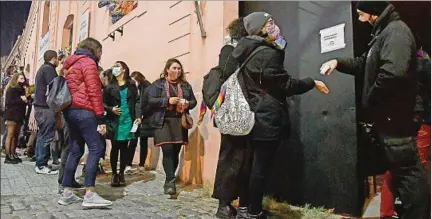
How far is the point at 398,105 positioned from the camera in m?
1.84

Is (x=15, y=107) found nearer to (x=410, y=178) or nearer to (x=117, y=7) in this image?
(x=117, y=7)

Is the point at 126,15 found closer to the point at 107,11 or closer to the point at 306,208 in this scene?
the point at 107,11

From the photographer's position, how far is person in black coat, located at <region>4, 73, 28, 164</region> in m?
2.24

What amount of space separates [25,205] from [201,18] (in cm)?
225

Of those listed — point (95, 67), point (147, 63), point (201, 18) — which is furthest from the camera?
point (147, 63)

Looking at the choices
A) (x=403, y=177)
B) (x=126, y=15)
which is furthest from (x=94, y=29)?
(x=403, y=177)

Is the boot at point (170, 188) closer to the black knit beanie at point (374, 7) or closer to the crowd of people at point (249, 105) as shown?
the crowd of people at point (249, 105)

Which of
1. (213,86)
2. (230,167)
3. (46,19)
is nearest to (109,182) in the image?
(213,86)

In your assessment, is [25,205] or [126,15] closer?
[25,205]

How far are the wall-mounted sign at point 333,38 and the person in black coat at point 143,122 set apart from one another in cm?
144

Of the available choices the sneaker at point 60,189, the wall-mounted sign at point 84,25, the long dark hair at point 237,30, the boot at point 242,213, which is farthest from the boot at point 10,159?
the long dark hair at point 237,30

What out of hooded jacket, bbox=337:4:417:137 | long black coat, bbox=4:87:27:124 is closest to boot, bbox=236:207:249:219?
hooded jacket, bbox=337:4:417:137

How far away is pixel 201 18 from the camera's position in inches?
146

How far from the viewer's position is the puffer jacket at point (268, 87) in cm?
207
